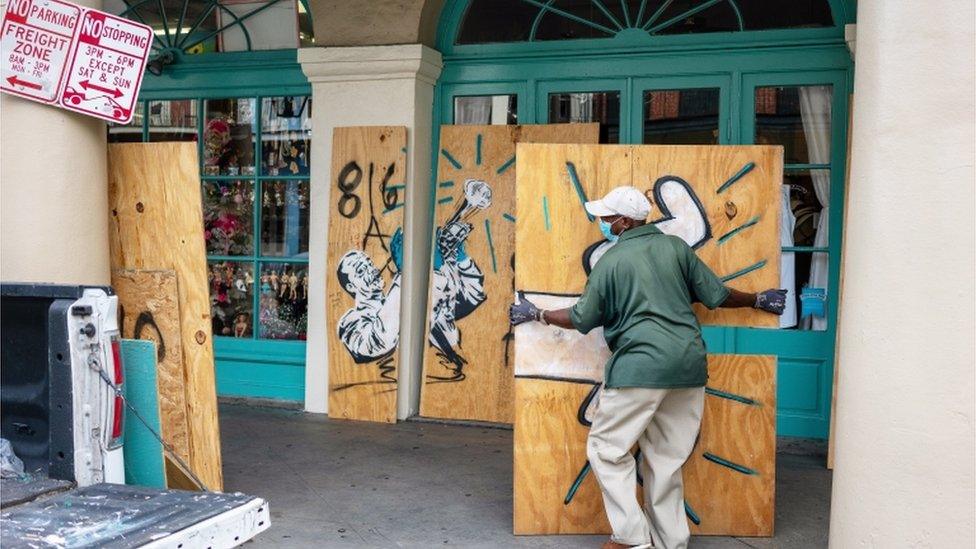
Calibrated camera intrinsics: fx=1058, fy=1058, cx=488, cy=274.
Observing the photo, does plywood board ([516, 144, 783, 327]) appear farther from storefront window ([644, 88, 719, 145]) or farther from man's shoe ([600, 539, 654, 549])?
storefront window ([644, 88, 719, 145])

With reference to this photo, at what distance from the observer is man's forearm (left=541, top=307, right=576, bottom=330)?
510cm

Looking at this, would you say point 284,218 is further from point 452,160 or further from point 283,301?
point 452,160

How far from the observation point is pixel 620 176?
5363 mm

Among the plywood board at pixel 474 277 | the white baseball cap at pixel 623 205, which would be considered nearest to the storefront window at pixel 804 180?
the plywood board at pixel 474 277

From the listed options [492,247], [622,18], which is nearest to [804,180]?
[622,18]

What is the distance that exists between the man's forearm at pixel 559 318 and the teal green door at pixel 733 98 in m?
2.57

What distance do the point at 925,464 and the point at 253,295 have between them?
597cm

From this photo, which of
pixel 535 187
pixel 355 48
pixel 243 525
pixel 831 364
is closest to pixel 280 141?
pixel 355 48

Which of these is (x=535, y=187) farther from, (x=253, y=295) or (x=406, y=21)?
(x=253, y=295)

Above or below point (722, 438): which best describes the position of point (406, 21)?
above

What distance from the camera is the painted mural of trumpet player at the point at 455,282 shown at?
7.84 m

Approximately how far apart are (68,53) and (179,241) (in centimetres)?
109

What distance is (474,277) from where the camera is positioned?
785cm

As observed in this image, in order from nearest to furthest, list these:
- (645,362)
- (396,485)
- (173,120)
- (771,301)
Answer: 1. (645,362)
2. (771,301)
3. (396,485)
4. (173,120)
